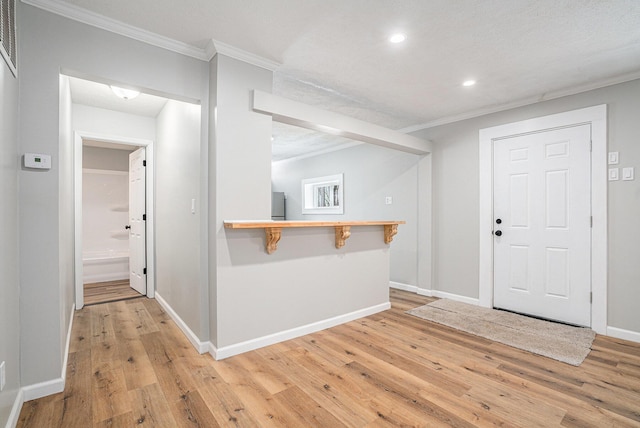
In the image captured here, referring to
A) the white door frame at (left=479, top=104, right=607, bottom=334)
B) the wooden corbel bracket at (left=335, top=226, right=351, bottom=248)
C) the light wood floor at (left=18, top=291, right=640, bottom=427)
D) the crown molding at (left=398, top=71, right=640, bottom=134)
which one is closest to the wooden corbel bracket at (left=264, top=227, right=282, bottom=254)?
the wooden corbel bracket at (left=335, top=226, right=351, bottom=248)

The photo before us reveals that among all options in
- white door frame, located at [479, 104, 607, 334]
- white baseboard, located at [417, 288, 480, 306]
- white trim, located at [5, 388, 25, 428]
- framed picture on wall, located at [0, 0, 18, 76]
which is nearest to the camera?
framed picture on wall, located at [0, 0, 18, 76]

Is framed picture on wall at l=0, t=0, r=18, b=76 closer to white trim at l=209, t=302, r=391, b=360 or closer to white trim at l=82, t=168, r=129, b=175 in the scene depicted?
white trim at l=209, t=302, r=391, b=360

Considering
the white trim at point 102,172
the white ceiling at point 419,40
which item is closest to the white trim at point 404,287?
the white ceiling at point 419,40

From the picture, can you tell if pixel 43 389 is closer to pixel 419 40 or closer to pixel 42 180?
pixel 42 180

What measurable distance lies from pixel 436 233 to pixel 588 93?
218 cm

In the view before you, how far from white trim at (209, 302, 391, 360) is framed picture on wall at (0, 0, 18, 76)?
2.10 metres

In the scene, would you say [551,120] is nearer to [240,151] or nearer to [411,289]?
[411,289]

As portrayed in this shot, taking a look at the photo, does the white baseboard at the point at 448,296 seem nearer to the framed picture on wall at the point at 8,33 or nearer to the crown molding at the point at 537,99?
the crown molding at the point at 537,99

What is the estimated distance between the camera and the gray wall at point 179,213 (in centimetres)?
260

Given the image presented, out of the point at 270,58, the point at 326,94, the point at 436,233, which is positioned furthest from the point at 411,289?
the point at 270,58

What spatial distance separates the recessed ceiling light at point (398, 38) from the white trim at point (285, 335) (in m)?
2.48

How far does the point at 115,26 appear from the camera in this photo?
2049 mm

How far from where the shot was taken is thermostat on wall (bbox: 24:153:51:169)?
5.82 feet

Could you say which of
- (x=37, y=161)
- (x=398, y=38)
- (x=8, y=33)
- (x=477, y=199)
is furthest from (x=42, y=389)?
(x=477, y=199)
